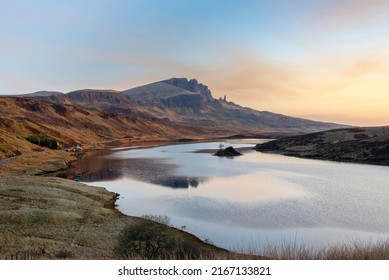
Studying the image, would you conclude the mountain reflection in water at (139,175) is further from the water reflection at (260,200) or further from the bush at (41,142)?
the bush at (41,142)

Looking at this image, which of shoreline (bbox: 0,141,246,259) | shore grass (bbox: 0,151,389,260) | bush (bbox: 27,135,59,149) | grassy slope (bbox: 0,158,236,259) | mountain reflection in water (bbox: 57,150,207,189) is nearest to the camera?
shore grass (bbox: 0,151,389,260)

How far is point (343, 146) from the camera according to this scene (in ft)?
499

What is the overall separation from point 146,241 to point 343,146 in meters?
137

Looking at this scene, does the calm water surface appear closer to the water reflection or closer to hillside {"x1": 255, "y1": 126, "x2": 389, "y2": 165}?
the water reflection

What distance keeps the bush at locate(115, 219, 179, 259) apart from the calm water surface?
507 cm

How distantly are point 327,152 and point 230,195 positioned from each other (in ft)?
323

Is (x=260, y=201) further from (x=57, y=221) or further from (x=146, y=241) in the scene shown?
(x=57, y=221)

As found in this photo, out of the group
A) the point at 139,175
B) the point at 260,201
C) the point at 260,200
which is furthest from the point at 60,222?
the point at 139,175

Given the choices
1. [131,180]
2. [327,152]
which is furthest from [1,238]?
[327,152]

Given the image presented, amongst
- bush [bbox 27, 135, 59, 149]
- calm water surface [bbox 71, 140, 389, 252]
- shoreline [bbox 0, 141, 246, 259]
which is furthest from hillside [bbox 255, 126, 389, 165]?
bush [bbox 27, 135, 59, 149]

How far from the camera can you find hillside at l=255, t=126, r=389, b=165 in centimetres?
13056

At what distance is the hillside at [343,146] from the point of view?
131m
